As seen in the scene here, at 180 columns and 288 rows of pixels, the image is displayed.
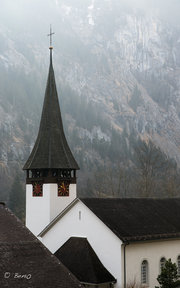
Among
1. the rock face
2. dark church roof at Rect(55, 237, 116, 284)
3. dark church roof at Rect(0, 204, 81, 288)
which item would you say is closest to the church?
dark church roof at Rect(55, 237, 116, 284)

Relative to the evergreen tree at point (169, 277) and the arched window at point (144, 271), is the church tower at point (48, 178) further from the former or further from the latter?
the evergreen tree at point (169, 277)

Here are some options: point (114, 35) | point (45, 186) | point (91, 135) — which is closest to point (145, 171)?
point (45, 186)

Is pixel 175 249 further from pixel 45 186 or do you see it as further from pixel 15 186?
pixel 15 186

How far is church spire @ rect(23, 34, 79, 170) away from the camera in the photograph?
31797 millimetres

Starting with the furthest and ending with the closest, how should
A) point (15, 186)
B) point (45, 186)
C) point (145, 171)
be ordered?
point (15, 186) → point (145, 171) → point (45, 186)

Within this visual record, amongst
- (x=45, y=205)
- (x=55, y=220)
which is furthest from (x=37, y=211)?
(x=55, y=220)

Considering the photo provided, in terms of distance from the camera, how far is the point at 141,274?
26.8 meters

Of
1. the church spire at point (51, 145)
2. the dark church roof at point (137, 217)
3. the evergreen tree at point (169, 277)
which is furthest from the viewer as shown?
the church spire at point (51, 145)

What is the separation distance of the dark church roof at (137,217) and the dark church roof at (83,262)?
203 centimetres

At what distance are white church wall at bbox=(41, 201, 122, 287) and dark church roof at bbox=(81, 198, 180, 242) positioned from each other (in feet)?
1.58

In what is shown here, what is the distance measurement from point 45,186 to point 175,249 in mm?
9236

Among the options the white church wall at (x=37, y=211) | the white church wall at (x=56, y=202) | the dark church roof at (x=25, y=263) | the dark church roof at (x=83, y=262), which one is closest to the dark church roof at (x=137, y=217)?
the dark church roof at (x=83, y=262)

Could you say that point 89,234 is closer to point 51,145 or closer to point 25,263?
point 51,145

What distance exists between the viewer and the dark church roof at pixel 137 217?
2630 cm
